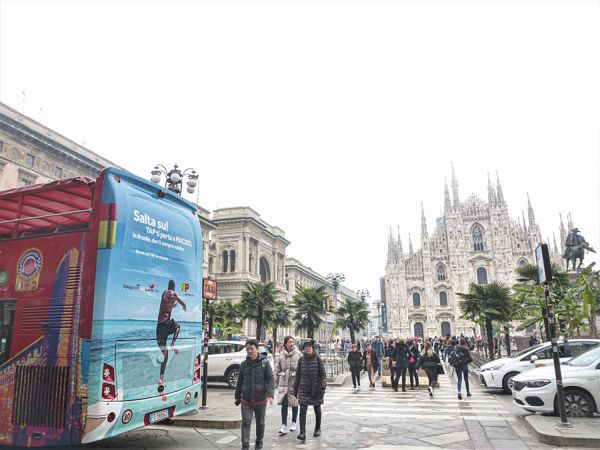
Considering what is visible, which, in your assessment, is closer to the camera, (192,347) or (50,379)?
(50,379)

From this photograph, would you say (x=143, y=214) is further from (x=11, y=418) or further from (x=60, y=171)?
(x=60, y=171)

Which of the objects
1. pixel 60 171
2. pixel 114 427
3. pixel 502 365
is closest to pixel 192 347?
pixel 114 427

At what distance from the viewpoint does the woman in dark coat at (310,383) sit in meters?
7.62

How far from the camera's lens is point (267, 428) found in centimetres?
867

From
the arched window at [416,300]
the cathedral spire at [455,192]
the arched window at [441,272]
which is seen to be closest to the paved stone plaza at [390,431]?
the arched window at [416,300]

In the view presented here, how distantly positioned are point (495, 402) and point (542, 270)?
562cm

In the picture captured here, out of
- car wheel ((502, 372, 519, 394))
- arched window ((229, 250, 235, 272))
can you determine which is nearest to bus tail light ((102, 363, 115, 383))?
car wheel ((502, 372, 519, 394))

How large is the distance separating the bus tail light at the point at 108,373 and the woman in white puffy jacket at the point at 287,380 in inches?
131

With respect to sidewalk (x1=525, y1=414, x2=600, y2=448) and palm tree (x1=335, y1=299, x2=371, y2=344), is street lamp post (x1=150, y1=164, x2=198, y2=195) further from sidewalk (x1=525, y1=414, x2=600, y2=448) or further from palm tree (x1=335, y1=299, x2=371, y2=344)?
palm tree (x1=335, y1=299, x2=371, y2=344)

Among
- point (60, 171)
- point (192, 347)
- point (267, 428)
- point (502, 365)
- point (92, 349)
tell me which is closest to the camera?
point (92, 349)

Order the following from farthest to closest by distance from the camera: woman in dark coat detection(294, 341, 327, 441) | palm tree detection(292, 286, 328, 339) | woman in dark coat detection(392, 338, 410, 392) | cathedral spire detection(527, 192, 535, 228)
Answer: cathedral spire detection(527, 192, 535, 228)
palm tree detection(292, 286, 328, 339)
woman in dark coat detection(392, 338, 410, 392)
woman in dark coat detection(294, 341, 327, 441)

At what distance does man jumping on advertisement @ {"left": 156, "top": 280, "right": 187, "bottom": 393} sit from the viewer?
657 cm

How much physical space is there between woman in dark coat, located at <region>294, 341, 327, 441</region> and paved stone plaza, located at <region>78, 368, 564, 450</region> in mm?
529

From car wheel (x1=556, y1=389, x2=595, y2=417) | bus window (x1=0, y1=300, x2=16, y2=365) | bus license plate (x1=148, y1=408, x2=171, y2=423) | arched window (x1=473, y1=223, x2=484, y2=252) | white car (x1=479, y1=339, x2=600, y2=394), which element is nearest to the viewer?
bus window (x1=0, y1=300, x2=16, y2=365)
